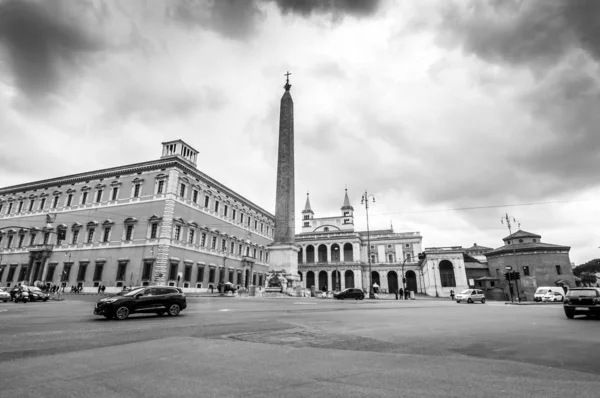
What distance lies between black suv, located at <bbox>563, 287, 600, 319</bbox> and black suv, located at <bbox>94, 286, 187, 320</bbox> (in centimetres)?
1620

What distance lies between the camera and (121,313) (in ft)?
39.7

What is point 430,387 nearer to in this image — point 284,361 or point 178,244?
point 284,361

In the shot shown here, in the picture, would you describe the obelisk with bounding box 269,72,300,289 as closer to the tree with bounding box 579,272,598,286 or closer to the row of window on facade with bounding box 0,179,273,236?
the row of window on facade with bounding box 0,179,273,236

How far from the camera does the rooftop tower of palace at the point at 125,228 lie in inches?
1419

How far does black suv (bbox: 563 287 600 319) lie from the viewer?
13422mm

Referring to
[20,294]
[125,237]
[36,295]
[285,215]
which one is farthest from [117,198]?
[285,215]

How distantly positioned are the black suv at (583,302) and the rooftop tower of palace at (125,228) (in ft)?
106

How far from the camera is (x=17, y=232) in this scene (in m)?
44.1

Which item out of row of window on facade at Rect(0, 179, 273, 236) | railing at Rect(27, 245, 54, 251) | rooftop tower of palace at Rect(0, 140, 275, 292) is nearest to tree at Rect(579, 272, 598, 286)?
row of window on facade at Rect(0, 179, 273, 236)

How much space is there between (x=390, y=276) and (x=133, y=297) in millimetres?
66656

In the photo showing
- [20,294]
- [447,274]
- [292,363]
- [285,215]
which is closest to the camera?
[292,363]

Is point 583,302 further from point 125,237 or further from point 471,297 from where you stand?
point 125,237

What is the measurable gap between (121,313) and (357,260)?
2442 inches

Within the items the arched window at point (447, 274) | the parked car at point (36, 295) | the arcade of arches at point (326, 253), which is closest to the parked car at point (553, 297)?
the arched window at point (447, 274)
